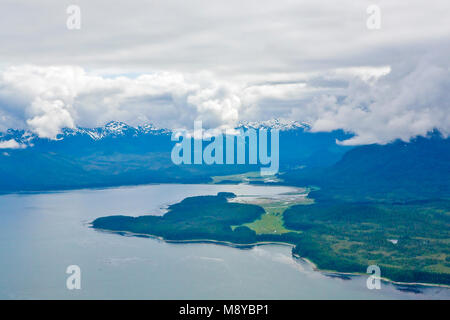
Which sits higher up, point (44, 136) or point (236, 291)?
point (44, 136)

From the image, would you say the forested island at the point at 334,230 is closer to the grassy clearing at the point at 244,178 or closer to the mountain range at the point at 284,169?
the mountain range at the point at 284,169

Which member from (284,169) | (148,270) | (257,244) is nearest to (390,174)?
(284,169)

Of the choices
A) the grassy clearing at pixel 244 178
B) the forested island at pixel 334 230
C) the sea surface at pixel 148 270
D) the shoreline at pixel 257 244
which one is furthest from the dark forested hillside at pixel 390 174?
the sea surface at pixel 148 270

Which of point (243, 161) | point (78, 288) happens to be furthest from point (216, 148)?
point (78, 288)

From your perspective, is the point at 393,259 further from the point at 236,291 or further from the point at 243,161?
the point at 243,161

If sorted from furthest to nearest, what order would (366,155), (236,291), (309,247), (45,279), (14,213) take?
1. (366,155)
2. (14,213)
3. (309,247)
4. (45,279)
5. (236,291)

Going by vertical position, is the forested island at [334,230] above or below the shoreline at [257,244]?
above

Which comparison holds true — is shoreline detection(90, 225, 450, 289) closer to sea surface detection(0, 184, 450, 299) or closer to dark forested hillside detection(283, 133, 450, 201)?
sea surface detection(0, 184, 450, 299)

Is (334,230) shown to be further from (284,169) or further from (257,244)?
(284,169)
